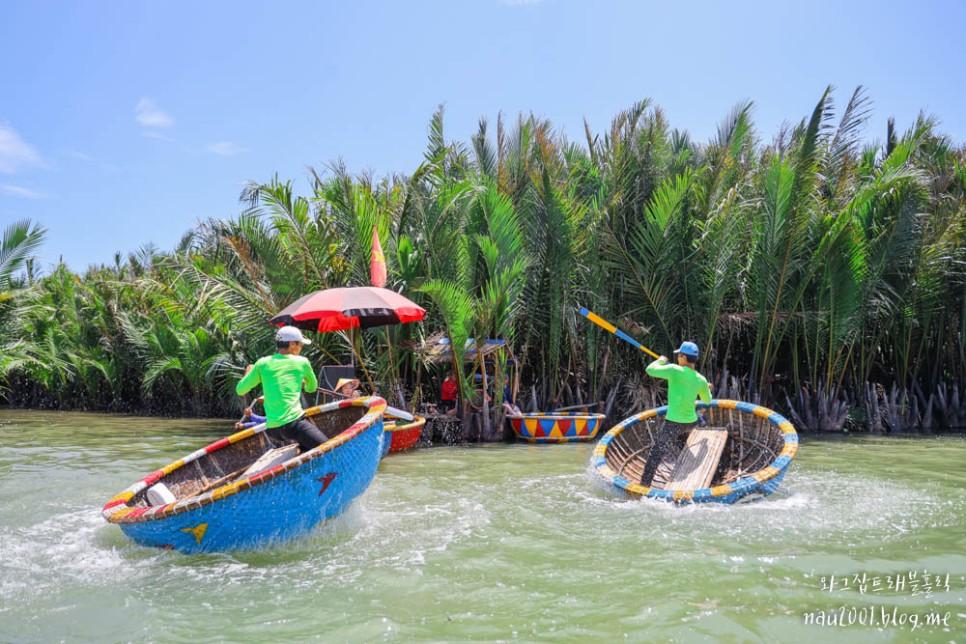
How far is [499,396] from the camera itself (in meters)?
12.8

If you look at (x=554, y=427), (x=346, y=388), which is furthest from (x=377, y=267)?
(x=554, y=427)

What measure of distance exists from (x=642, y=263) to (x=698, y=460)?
6.38 m

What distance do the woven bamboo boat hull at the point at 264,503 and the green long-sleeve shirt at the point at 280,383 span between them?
0.75 m

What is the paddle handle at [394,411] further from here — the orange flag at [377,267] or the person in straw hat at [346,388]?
the orange flag at [377,267]

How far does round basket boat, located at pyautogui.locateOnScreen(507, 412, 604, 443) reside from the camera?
40.2 feet

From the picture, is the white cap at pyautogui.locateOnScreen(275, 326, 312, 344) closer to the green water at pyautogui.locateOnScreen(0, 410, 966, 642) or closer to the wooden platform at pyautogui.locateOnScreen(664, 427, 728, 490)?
the green water at pyautogui.locateOnScreen(0, 410, 966, 642)

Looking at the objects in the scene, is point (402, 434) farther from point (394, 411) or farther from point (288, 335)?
point (288, 335)

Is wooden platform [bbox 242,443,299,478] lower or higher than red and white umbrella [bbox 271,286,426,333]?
lower

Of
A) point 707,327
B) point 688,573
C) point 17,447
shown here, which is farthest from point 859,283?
point 17,447

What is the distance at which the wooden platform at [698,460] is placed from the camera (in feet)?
23.8

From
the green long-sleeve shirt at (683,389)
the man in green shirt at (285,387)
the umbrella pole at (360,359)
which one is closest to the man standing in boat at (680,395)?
the green long-sleeve shirt at (683,389)

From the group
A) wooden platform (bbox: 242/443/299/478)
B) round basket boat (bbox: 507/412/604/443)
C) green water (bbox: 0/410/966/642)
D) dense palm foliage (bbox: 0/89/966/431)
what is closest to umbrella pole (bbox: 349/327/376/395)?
dense palm foliage (bbox: 0/89/966/431)

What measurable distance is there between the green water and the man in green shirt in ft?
2.74

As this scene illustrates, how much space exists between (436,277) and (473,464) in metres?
3.69
